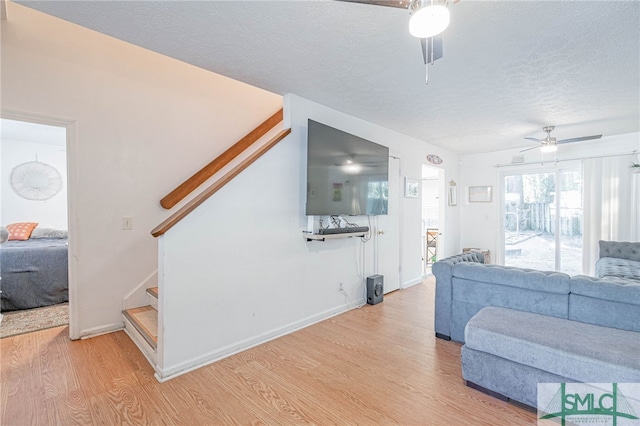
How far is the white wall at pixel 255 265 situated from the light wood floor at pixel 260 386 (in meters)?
0.24

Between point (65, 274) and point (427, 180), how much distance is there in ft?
23.0

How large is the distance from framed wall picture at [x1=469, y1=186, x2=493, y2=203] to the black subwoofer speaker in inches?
138

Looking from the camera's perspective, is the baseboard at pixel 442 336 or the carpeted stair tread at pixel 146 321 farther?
the baseboard at pixel 442 336

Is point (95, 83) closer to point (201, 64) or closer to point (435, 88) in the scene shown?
point (201, 64)

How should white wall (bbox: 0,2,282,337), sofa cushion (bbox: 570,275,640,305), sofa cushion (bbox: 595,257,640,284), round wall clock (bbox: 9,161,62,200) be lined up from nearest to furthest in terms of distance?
sofa cushion (bbox: 570,275,640,305) < white wall (bbox: 0,2,282,337) < sofa cushion (bbox: 595,257,640,284) < round wall clock (bbox: 9,161,62,200)

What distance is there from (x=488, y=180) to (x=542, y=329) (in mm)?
4668

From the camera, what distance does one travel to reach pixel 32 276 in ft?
10.9

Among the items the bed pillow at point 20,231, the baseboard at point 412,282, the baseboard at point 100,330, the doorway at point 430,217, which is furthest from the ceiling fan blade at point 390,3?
the bed pillow at point 20,231

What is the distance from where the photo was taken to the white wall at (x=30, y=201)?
17.2 feet

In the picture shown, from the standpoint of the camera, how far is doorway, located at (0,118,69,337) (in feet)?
10.5

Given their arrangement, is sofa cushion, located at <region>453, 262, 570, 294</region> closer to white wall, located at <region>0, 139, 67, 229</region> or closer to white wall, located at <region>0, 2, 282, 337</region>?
white wall, located at <region>0, 2, 282, 337</region>

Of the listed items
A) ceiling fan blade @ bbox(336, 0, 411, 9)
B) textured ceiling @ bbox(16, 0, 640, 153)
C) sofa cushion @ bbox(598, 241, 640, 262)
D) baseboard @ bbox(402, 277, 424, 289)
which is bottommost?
baseboard @ bbox(402, 277, 424, 289)

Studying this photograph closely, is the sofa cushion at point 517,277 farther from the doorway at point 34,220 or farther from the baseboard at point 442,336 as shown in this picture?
the doorway at point 34,220

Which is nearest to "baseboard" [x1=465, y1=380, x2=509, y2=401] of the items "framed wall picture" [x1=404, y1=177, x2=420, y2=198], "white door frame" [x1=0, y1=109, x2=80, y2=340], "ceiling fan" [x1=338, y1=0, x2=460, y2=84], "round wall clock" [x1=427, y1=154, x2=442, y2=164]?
"ceiling fan" [x1=338, y1=0, x2=460, y2=84]
